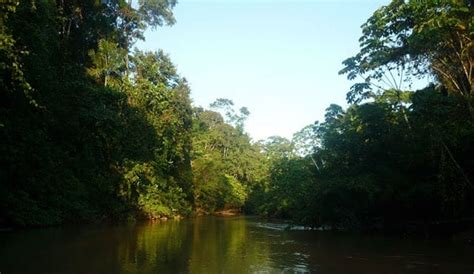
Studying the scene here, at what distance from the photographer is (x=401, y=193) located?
72.8 ft

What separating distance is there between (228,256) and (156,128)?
82.2ft

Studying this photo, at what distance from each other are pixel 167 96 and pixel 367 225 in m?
21.8

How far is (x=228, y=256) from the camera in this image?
14664 mm

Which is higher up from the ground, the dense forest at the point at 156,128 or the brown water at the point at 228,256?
the dense forest at the point at 156,128

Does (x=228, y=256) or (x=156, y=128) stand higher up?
(x=156, y=128)

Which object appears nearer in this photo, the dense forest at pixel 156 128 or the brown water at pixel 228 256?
the brown water at pixel 228 256

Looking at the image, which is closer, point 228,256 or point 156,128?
point 228,256

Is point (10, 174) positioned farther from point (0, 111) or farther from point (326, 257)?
point (326, 257)

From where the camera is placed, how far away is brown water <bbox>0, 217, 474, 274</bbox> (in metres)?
11.8

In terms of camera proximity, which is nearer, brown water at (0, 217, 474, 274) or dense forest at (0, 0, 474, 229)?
brown water at (0, 217, 474, 274)

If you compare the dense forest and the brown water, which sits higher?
the dense forest

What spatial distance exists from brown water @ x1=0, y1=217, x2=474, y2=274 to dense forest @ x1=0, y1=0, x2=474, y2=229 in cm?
367

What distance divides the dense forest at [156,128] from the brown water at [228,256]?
367 cm

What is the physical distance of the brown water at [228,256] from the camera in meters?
11.8
